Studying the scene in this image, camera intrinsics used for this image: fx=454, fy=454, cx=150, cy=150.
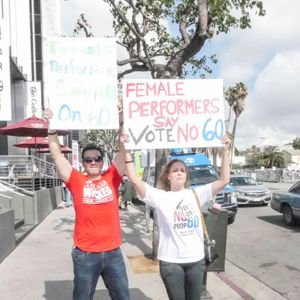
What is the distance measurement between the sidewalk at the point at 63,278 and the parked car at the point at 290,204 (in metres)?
4.45

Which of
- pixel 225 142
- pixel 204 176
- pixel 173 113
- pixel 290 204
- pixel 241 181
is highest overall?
pixel 173 113

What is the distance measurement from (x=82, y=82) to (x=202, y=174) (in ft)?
34.7

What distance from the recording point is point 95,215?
3.81m

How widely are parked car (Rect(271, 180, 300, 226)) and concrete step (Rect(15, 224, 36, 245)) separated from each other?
6994 millimetres

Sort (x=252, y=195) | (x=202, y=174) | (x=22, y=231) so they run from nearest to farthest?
1. (x=22, y=231)
2. (x=202, y=174)
3. (x=252, y=195)

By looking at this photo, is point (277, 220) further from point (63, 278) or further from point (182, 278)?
point (182, 278)

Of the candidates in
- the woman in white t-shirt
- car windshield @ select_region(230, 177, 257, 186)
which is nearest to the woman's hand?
the woman in white t-shirt

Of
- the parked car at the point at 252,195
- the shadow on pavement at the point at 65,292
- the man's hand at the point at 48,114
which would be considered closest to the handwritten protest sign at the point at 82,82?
the man's hand at the point at 48,114

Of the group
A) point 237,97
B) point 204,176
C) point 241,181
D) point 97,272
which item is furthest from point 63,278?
point 237,97

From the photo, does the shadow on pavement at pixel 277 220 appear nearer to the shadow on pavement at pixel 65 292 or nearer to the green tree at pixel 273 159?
the shadow on pavement at pixel 65 292

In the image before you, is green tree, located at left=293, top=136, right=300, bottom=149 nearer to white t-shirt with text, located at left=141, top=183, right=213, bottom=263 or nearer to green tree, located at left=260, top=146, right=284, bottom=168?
green tree, located at left=260, top=146, right=284, bottom=168

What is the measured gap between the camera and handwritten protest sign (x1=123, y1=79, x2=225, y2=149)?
177 inches

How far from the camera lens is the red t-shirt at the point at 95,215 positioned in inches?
149

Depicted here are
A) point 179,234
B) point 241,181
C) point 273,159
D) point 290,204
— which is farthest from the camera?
point 273,159
